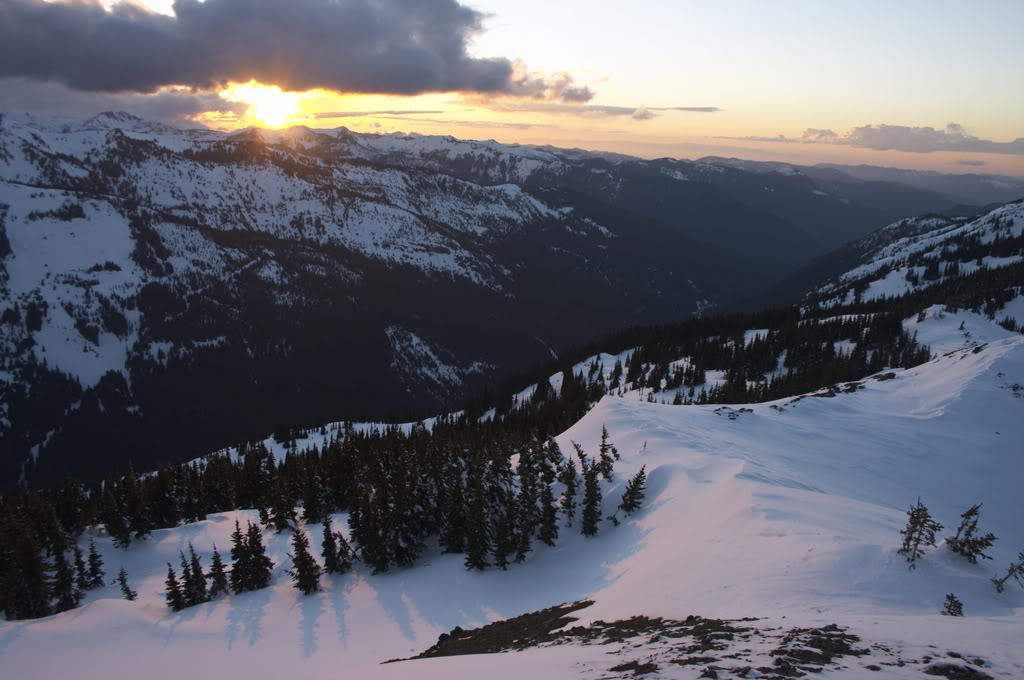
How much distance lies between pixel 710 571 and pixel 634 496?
49.9ft

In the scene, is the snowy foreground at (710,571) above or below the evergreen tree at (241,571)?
above

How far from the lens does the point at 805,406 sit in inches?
2239

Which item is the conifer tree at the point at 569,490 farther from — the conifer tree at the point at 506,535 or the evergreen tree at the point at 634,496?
the conifer tree at the point at 506,535

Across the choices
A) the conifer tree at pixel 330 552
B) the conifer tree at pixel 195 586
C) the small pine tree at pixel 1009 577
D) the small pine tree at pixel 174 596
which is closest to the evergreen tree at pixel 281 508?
the conifer tree at pixel 195 586

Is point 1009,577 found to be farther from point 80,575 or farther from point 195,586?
point 80,575

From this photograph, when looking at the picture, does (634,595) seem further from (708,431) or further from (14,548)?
(14,548)

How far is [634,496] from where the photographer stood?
42.7 m

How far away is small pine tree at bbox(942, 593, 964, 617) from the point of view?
63.6ft

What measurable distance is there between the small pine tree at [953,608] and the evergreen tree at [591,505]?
80.4 feet

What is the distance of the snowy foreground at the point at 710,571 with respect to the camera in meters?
20.2

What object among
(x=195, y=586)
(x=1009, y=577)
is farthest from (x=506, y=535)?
(x=1009, y=577)

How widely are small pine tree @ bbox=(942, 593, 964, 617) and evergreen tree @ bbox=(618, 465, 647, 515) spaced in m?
23.5

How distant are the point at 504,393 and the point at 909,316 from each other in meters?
115

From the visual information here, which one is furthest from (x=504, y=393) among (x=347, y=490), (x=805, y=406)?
(x=805, y=406)
